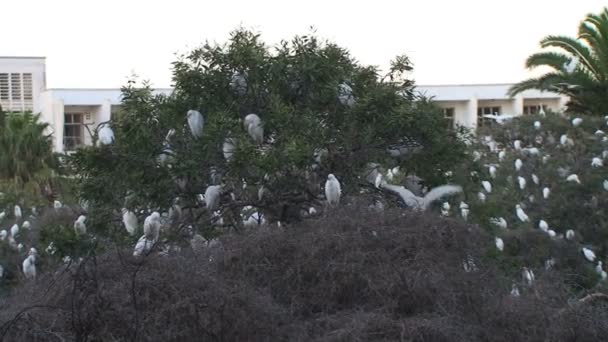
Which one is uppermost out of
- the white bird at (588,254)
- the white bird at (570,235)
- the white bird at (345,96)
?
the white bird at (345,96)

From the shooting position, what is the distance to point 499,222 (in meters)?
12.4

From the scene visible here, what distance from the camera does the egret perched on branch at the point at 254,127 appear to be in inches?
276

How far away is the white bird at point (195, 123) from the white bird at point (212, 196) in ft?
1.31

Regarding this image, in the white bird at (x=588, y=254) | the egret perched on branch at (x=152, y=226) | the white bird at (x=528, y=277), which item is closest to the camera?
the white bird at (x=528, y=277)

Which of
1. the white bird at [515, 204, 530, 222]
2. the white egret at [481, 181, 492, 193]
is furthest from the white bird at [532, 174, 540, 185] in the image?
the white bird at [515, 204, 530, 222]

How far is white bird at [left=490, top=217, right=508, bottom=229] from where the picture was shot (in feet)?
38.6

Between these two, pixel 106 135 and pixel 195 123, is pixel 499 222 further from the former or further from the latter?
pixel 106 135

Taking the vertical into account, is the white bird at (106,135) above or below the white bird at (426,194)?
above

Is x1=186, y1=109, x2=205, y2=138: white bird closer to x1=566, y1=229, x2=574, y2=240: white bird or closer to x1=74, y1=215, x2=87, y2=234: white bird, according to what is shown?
x1=74, y1=215, x2=87, y2=234: white bird

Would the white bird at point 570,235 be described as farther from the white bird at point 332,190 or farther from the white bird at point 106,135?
the white bird at point 106,135

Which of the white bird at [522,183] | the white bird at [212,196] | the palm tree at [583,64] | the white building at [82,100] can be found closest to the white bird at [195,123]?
the white bird at [212,196]

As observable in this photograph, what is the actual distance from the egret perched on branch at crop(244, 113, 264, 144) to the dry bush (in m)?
1.27

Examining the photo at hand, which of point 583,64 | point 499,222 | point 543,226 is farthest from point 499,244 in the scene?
point 583,64

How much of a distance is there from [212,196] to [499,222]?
630 centimetres
